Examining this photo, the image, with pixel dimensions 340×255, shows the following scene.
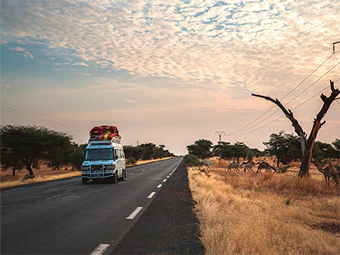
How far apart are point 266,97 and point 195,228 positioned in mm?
19926

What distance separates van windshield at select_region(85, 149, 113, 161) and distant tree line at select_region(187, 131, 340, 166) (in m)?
34.8

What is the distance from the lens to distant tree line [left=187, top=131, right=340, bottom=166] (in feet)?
157

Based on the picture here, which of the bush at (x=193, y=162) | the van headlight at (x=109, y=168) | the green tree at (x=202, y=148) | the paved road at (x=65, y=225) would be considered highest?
the green tree at (x=202, y=148)

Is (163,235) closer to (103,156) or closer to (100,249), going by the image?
(100,249)

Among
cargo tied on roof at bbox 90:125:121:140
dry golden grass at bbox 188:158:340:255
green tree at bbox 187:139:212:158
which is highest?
green tree at bbox 187:139:212:158

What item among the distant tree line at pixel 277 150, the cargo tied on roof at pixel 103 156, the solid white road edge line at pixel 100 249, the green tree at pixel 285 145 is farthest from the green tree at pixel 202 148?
the solid white road edge line at pixel 100 249

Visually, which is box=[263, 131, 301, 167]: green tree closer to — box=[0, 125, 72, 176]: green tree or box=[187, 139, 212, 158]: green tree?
box=[0, 125, 72, 176]: green tree

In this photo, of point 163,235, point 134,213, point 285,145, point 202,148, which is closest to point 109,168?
point 134,213

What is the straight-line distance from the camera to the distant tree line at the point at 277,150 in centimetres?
4791

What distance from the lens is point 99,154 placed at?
20.6 m

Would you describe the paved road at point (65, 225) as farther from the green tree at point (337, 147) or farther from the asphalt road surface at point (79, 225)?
the green tree at point (337, 147)

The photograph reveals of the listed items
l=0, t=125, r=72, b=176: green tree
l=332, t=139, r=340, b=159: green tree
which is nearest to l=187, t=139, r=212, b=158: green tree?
l=332, t=139, r=340, b=159: green tree

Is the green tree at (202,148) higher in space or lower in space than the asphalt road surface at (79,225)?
higher

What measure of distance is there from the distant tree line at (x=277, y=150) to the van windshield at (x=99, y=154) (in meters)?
34.8
